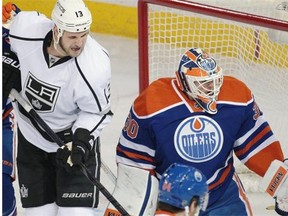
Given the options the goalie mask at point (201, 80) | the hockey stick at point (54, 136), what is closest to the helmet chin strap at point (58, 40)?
the hockey stick at point (54, 136)

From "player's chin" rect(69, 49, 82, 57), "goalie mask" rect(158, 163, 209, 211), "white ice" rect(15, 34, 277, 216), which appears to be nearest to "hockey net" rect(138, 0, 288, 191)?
"white ice" rect(15, 34, 277, 216)

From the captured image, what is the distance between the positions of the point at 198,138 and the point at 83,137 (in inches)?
15.6

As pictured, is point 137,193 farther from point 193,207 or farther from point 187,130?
point 193,207

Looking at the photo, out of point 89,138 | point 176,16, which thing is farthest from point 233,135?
point 176,16

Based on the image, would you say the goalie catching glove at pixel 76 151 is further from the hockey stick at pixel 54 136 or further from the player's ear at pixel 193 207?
the player's ear at pixel 193 207

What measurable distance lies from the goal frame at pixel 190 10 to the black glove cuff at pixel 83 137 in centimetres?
85

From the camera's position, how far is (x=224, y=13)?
3.86 metres

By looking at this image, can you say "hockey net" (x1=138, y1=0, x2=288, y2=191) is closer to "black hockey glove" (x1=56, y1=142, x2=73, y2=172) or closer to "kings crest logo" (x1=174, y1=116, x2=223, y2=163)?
"kings crest logo" (x1=174, y1=116, x2=223, y2=163)

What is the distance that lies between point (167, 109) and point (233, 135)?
25 cm

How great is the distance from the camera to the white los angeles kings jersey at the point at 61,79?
3.30 metres

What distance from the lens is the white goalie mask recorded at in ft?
10.7

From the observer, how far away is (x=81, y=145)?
3.27m

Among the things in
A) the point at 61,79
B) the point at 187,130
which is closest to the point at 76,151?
→ the point at 61,79

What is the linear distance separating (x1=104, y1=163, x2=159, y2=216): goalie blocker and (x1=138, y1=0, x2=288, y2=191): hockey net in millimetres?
844
